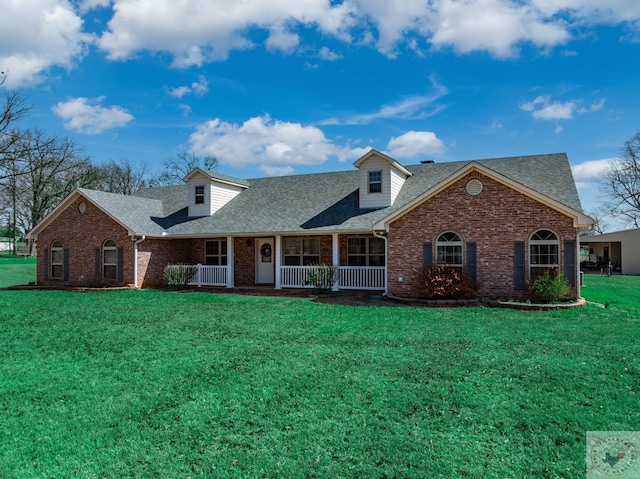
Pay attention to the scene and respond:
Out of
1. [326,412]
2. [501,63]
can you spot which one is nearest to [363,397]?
[326,412]

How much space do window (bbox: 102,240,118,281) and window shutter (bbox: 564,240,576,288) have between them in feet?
56.2

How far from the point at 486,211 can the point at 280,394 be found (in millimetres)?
10238

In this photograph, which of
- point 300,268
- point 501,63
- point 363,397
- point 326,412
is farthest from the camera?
point 300,268

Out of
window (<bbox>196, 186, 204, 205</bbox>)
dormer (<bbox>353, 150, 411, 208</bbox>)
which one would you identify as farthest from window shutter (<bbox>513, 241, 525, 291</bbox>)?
window (<bbox>196, 186, 204, 205</bbox>)

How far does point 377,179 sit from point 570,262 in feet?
25.2

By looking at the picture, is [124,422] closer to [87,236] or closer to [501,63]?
[501,63]

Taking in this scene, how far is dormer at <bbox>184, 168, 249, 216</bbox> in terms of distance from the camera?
2073 cm

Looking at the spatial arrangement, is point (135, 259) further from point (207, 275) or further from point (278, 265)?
point (278, 265)

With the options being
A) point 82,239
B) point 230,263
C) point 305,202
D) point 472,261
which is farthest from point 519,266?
point 82,239

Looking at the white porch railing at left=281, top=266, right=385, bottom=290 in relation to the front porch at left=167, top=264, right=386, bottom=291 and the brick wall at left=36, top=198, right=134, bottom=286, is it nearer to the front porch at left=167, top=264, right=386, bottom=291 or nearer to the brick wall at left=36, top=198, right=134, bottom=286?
the front porch at left=167, top=264, right=386, bottom=291

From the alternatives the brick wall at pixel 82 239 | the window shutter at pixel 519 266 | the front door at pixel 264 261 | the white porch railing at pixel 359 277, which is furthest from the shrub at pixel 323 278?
the brick wall at pixel 82 239

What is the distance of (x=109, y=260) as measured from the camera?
63.1 ft

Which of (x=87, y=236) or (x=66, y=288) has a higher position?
(x=87, y=236)

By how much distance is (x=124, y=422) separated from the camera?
495cm
